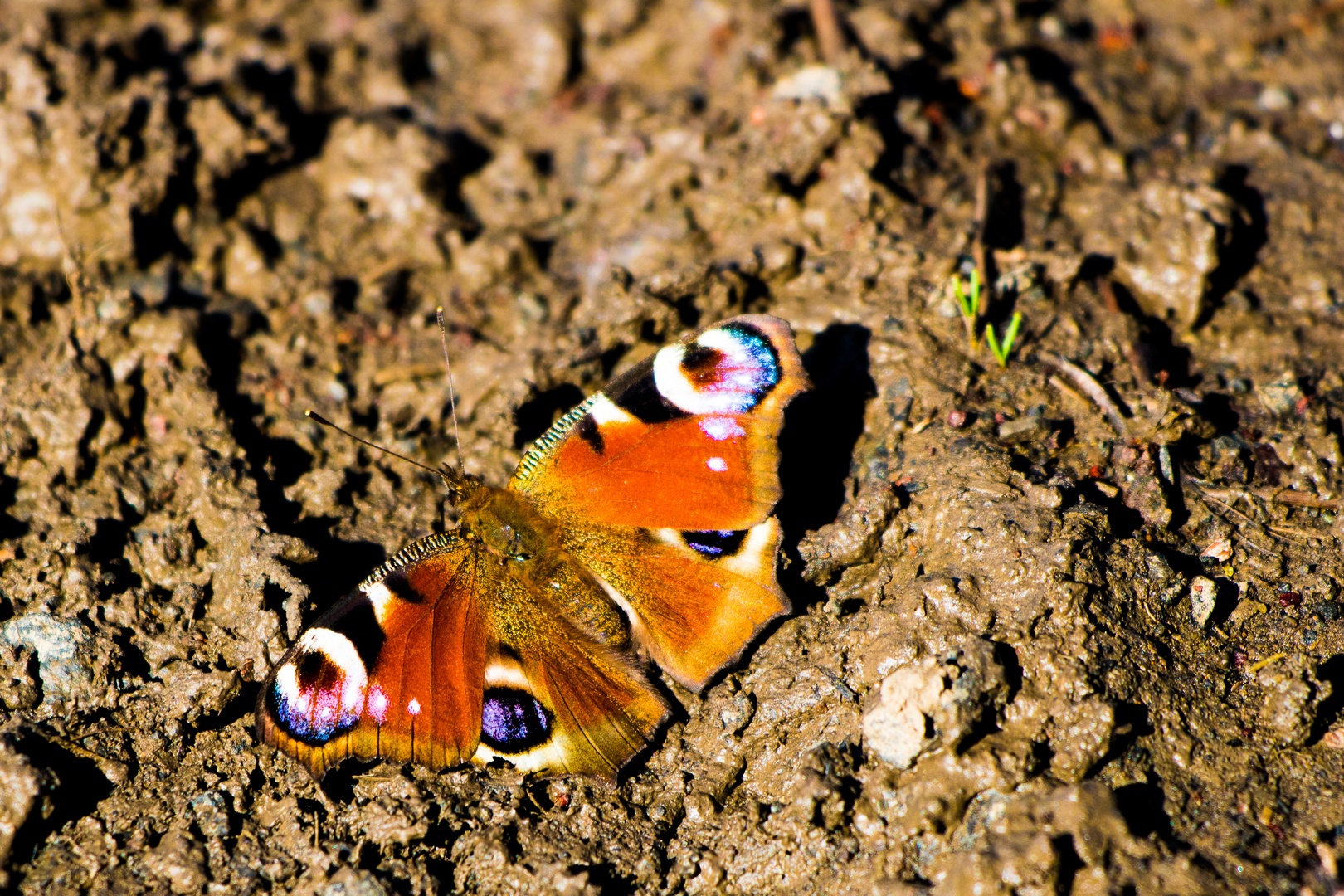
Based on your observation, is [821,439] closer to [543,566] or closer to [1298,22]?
[543,566]

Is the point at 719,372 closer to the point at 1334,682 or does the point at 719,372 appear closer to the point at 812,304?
the point at 812,304

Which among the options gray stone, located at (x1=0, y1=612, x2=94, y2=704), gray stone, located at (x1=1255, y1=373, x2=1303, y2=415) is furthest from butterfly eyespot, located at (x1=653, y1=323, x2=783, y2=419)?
gray stone, located at (x1=0, y1=612, x2=94, y2=704)

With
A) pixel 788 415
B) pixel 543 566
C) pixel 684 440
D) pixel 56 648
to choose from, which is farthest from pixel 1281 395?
pixel 56 648

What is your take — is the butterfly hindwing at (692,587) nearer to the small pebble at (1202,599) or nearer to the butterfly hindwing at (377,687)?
the butterfly hindwing at (377,687)

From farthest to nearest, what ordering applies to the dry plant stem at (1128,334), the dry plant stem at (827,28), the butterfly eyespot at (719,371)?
1. the dry plant stem at (827,28)
2. the dry plant stem at (1128,334)
3. the butterfly eyespot at (719,371)

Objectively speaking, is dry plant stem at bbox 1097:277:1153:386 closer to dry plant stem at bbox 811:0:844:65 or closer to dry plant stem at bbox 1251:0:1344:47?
dry plant stem at bbox 811:0:844:65

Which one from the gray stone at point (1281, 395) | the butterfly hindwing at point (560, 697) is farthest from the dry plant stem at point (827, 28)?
the butterfly hindwing at point (560, 697)

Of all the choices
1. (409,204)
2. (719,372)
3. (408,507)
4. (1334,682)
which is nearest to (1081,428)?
(1334,682)
